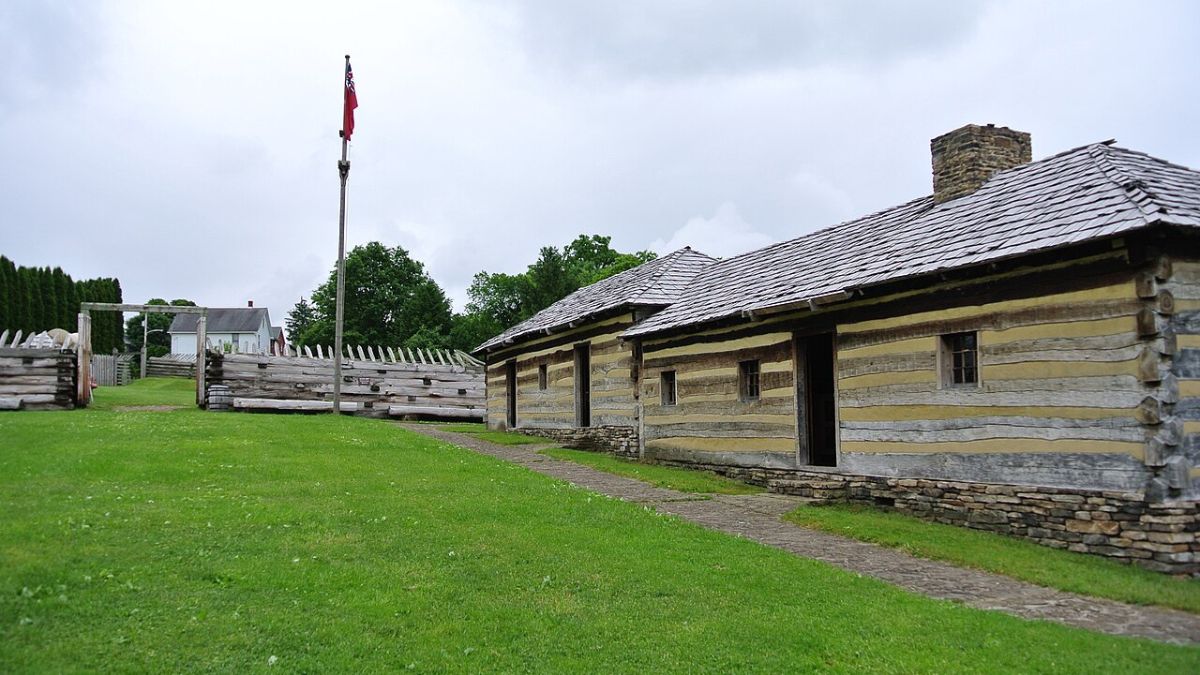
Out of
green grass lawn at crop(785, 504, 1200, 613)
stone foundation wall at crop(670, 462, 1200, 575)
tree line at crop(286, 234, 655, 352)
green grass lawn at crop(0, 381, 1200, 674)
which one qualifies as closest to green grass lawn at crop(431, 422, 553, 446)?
green grass lawn at crop(0, 381, 1200, 674)

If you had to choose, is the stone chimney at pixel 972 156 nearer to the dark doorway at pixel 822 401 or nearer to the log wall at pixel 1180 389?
the dark doorway at pixel 822 401

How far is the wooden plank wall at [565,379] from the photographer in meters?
20.1

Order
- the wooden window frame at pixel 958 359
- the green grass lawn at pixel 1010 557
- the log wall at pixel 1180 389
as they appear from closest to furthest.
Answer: the green grass lawn at pixel 1010 557 → the log wall at pixel 1180 389 → the wooden window frame at pixel 958 359

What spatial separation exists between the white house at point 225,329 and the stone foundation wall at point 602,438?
212 feet

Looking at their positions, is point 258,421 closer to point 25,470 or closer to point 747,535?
point 25,470

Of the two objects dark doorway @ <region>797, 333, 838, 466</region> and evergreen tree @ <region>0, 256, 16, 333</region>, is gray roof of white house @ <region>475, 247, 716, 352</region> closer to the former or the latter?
dark doorway @ <region>797, 333, 838, 466</region>

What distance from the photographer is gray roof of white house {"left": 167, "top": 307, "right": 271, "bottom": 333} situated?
80.2 metres

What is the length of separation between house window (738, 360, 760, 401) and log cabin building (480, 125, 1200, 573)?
0.03 m

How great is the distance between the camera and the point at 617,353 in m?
20.3

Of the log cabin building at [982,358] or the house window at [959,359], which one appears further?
the house window at [959,359]

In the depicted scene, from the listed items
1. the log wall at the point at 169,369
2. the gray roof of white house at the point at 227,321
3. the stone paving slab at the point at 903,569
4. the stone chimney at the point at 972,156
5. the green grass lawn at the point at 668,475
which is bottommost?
the stone paving slab at the point at 903,569

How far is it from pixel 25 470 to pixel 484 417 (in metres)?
19.8

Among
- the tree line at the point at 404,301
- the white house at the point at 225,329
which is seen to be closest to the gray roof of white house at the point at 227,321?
the white house at the point at 225,329

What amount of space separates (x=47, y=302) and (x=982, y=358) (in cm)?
5092
